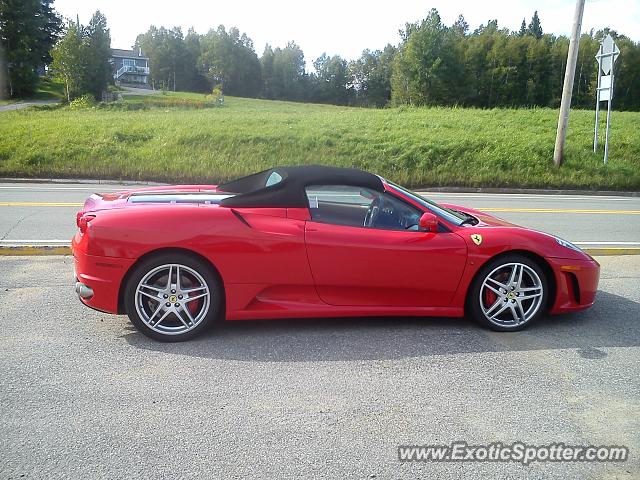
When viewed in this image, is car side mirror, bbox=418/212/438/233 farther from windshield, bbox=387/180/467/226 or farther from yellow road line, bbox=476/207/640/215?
yellow road line, bbox=476/207/640/215

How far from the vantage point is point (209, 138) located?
2064 cm

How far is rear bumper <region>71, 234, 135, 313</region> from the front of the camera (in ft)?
13.1

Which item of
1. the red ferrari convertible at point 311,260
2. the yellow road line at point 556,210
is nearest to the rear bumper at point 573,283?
the red ferrari convertible at point 311,260

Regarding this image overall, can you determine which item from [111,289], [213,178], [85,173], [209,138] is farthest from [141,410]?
[209,138]

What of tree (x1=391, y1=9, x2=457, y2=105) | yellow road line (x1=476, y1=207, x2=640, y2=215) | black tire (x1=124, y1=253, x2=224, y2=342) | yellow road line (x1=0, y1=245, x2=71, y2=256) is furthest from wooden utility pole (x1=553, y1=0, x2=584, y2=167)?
tree (x1=391, y1=9, x2=457, y2=105)

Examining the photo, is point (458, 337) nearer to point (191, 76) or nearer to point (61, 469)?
point (61, 469)

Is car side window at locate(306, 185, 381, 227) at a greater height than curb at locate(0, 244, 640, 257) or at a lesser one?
greater

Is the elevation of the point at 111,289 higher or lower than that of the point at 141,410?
higher

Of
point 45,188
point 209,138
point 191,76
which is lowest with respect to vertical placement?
point 45,188

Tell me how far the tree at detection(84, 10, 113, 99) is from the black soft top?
2014 inches

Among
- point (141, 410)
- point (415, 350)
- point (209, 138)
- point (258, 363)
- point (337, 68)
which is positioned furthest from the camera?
point (337, 68)

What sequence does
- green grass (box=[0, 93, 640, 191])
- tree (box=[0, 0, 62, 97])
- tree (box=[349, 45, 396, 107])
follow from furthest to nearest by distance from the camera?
tree (box=[349, 45, 396, 107]) < tree (box=[0, 0, 62, 97]) < green grass (box=[0, 93, 640, 191])

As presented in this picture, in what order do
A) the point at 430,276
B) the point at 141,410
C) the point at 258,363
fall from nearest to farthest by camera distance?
the point at 141,410
the point at 258,363
the point at 430,276

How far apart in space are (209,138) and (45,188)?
717cm
